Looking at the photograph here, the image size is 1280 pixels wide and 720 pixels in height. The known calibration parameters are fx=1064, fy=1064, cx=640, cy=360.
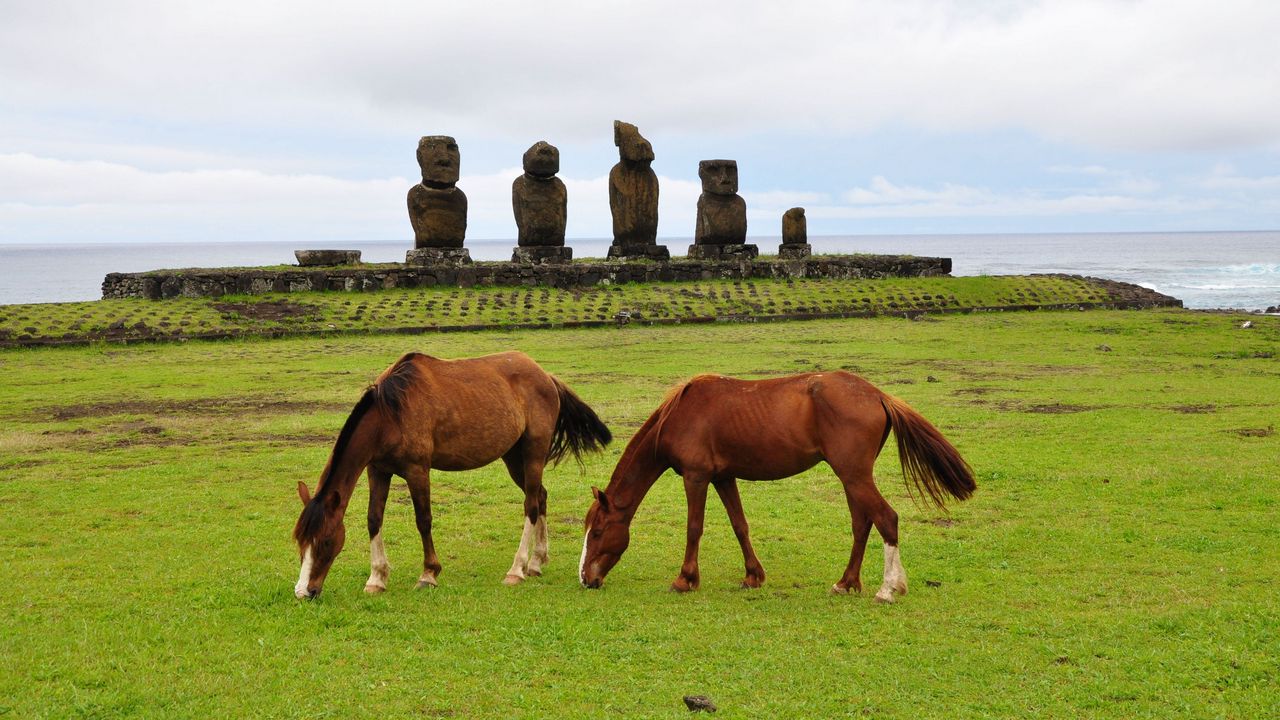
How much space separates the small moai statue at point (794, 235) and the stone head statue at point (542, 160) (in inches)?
391

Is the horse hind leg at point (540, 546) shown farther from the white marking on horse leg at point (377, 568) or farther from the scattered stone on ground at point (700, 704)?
the scattered stone on ground at point (700, 704)

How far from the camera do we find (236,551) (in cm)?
904

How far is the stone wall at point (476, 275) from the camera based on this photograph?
1251 inches

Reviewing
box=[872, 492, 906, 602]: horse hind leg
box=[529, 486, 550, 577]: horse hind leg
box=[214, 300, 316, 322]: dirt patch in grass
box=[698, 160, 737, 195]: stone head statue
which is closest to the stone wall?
box=[214, 300, 316, 322]: dirt patch in grass

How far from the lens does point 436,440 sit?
8.17m

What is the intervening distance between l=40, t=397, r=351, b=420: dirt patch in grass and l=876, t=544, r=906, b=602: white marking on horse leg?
1109cm

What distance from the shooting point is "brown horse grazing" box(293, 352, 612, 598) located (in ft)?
24.2

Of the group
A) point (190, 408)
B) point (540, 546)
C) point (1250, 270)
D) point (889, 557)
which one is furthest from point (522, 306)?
point (1250, 270)

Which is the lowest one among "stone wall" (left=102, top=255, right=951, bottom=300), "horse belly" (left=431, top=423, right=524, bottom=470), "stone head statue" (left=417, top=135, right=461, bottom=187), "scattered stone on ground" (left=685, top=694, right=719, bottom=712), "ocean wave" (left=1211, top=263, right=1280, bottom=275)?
"scattered stone on ground" (left=685, top=694, right=719, bottom=712)

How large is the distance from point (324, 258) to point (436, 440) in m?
28.8

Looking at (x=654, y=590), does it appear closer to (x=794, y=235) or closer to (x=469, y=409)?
(x=469, y=409)

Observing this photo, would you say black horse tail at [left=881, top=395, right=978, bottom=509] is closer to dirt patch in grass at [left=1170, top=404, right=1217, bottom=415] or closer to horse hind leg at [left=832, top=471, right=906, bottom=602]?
horse hind leg at [left=832, top=471, right=906, bottom=602]

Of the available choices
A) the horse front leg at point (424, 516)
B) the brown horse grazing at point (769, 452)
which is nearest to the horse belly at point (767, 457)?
the brown horse grazing at point (769, 452)

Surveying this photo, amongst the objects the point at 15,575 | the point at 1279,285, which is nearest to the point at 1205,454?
the point at 15,575
